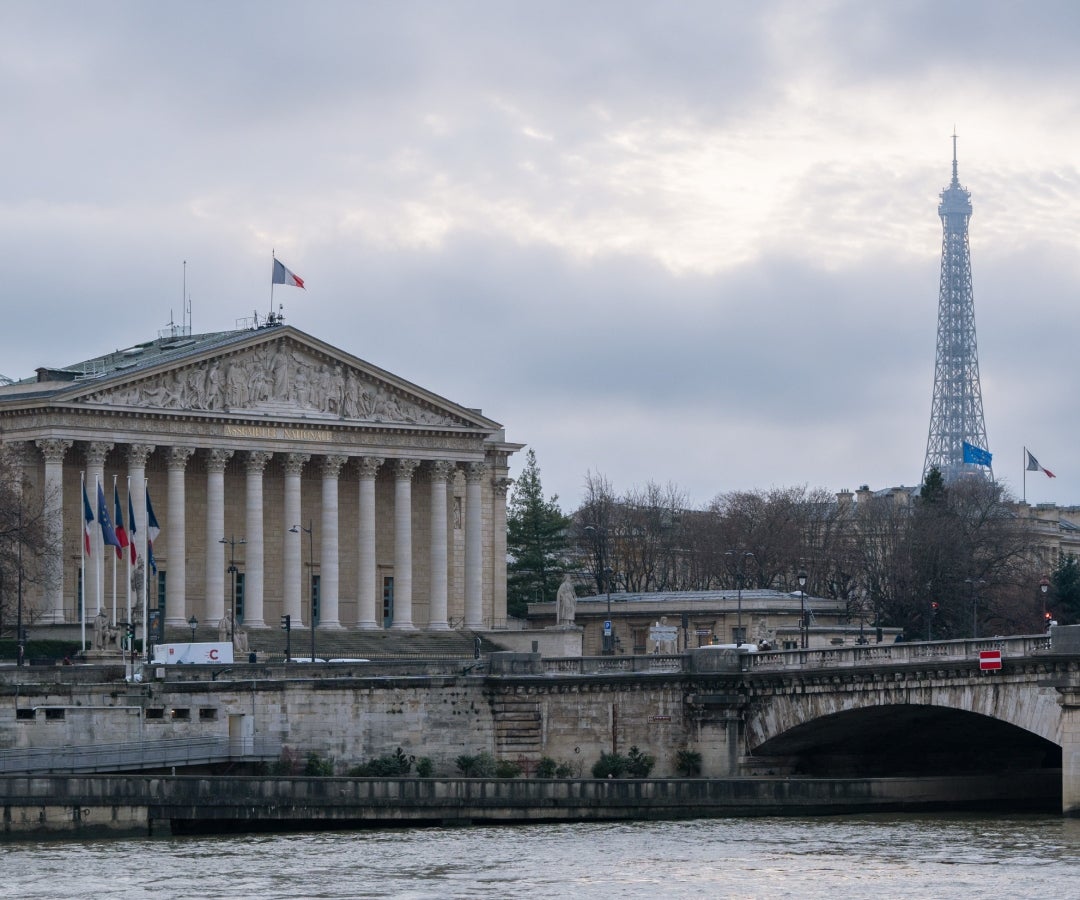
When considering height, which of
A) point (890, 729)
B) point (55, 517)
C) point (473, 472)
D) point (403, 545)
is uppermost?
point (473, 472)

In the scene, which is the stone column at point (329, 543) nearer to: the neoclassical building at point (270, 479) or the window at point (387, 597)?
the neoclassical building at point (270, 479)

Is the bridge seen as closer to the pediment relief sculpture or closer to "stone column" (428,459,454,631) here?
the pediment relief sculpture

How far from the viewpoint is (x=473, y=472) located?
138 m

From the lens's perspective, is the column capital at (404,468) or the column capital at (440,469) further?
the column capital at (440,469)

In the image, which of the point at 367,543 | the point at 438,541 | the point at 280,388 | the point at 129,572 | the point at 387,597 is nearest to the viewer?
the point at 129,572

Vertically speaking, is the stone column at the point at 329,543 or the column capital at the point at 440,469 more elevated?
the column capital at the point at 440,469

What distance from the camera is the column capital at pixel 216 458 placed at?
128250mm

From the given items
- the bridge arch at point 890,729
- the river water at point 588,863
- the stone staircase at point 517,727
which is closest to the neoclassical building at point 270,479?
the stone staircase at point 517,727

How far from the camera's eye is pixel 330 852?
2945 inches

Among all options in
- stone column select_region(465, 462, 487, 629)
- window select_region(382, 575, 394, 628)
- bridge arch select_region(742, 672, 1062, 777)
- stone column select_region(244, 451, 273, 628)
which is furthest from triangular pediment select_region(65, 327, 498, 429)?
bridge arch select_region(742, 672, 1062, 777)

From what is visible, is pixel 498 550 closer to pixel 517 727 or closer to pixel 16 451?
pixel 16 451

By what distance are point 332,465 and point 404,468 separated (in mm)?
4030

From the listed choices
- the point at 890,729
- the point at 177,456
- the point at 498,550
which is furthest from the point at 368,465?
the point at 890,729

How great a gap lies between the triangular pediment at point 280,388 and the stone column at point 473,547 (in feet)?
9.32
